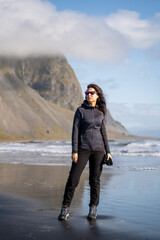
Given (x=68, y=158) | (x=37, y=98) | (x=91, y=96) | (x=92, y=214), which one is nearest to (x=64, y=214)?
(x=92, y=214)

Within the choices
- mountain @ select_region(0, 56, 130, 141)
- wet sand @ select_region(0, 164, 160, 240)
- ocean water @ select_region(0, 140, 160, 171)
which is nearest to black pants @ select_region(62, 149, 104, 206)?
wet sand @ select_region(0, 164, 160, 240)

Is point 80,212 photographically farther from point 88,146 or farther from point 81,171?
point 88,146

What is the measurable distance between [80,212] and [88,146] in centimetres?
129

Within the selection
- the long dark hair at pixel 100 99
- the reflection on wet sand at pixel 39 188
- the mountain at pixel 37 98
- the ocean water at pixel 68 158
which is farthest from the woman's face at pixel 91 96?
the mountain at pixel 37 98

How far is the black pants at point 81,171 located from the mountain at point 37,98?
292 feet

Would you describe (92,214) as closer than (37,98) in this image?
Yes

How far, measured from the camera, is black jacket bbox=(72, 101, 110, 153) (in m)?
5.96

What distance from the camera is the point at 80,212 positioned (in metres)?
6.48

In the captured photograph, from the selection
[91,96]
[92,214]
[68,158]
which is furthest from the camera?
[68,158]

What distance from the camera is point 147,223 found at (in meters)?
5.65

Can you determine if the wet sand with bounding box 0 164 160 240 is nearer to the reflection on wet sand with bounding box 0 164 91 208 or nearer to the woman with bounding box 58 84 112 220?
the reflection on wet sand with bounding box 0 164 91 208

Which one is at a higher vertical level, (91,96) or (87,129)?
(91,96)

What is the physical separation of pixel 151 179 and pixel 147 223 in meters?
6.06

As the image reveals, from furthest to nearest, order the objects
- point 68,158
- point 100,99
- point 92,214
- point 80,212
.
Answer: point 68,158 → point 80,212 → point 100,99 → point 92,214
